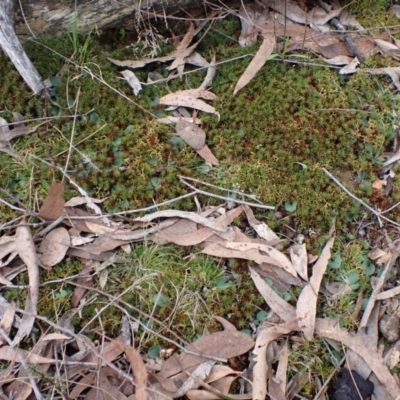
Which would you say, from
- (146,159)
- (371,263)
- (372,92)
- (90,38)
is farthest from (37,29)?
(371,263)

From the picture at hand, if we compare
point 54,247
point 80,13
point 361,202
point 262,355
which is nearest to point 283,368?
point 262,355

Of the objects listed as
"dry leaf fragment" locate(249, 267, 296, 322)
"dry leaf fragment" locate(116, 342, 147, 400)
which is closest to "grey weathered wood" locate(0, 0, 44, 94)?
"dry leaf fragment" locate(116, 342, 147, 400)

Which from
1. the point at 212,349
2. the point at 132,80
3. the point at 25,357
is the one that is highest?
the point at 132,80

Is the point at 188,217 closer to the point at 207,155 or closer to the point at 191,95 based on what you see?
the point at 207,155

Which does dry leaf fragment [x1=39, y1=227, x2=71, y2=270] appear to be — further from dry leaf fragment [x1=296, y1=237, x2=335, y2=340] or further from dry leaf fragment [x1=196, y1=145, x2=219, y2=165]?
dry leaf fragment [x1=296, y1=237, x2=335, y2=340]

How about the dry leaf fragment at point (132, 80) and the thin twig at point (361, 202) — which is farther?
the dry leaf fragment at point (132, 80)


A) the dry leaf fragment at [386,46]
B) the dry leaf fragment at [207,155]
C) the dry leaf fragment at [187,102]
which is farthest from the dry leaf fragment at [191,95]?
the dry leaf fragment at [386,46]

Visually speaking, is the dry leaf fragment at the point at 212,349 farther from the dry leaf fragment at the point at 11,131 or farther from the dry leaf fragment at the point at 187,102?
the dry leaf fragment at the point at 11,131
